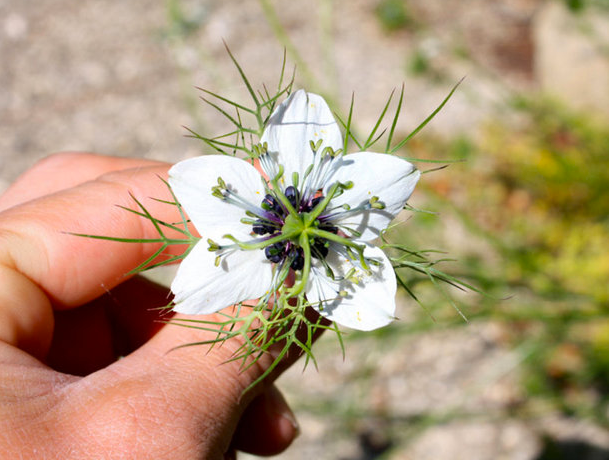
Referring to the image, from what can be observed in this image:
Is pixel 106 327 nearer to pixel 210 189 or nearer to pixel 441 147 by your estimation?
pixel 210 189

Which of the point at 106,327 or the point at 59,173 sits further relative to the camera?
the point at 59,173

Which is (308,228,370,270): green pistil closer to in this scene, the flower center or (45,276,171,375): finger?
the flower center

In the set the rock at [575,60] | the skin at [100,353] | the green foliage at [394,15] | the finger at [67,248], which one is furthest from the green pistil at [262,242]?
the green foliage at [394,15]

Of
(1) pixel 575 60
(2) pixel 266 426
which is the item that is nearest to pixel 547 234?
(1) pixel 575 60

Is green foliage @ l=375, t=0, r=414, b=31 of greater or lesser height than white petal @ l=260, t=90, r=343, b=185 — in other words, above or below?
below

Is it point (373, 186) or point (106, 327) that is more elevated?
point (373, 186)

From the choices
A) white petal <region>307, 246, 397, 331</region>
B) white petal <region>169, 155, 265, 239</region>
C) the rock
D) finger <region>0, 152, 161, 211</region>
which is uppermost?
white petal <region>169, 155, 265, 239</region>

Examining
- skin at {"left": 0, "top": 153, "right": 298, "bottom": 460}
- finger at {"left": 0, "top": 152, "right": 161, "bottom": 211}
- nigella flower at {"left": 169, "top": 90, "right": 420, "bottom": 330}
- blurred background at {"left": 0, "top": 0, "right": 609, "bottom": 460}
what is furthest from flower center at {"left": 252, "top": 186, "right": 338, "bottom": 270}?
finger at {"left": 0, "top": 152, "right": 161, "bottom": 211}
